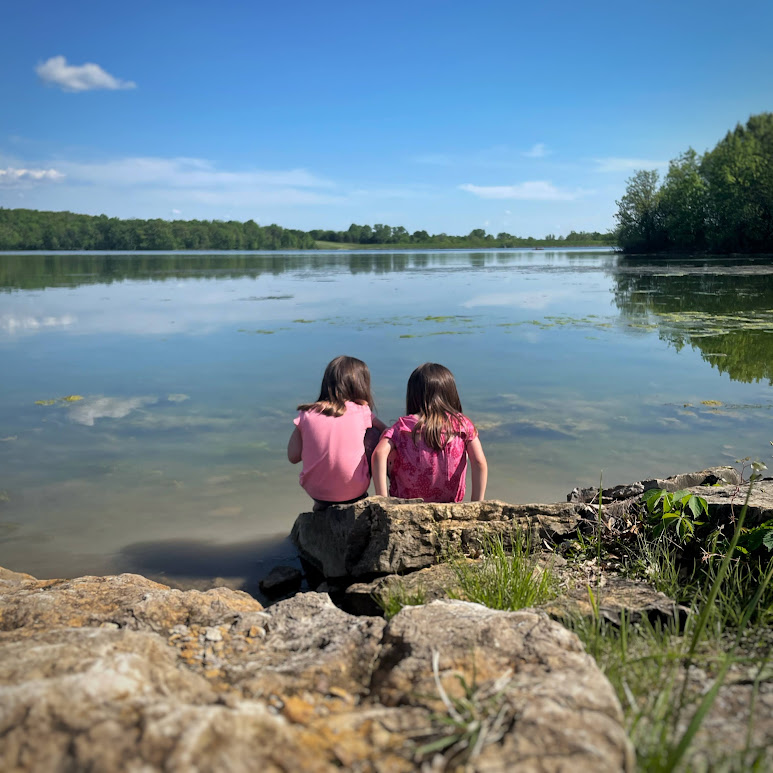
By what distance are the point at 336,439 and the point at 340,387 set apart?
36cm

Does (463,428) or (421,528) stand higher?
(463,428)

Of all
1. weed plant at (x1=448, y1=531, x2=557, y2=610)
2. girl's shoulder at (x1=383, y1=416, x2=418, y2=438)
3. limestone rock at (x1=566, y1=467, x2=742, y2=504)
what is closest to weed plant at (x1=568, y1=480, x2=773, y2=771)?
weed plant at (x1=448, y1=531, x2=557, y2=610)

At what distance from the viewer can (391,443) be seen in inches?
163

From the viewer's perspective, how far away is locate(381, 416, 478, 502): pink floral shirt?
13.5ft

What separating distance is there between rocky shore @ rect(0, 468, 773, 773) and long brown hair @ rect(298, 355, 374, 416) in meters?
1.69

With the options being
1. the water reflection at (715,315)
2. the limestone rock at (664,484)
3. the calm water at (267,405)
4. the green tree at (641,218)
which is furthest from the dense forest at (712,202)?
the limestone rock at (664,484)

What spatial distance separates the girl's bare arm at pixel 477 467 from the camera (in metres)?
4.13

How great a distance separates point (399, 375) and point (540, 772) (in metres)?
8.72

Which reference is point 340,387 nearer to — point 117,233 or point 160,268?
point 160,268

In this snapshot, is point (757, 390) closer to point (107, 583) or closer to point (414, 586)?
point (414, 586)

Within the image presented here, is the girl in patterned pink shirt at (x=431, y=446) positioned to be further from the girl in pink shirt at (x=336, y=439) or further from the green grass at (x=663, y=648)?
the green grass at (x=663, y=648)

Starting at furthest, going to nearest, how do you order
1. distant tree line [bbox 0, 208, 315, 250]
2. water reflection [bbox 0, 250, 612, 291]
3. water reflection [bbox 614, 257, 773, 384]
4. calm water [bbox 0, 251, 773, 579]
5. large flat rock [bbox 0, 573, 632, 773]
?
distant tree line [bbox 0, 208, 315, 250] < water reflection [bbox 0, 250, 612, 291] < water reflection [bbox 614, 257, 773, 384] < calm water [bbox 0, 251, 773, 579] < large flat rock [bbox 0, 573, 632, 773]

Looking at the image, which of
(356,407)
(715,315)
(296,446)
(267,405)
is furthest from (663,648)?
(715,315)

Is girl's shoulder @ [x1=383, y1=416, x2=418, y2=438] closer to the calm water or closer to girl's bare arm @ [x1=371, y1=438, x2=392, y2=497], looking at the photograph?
girl's bare arm @ [x1=371, y1=438, x2=392, y2=497]
